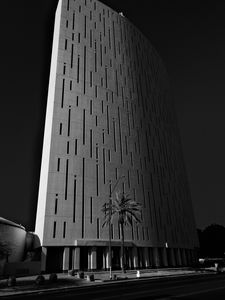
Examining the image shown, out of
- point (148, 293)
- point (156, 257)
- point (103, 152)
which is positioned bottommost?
point (148, 293)

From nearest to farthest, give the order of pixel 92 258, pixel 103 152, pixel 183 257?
pixel 92 258
pixel 103 152
pixel 183 257

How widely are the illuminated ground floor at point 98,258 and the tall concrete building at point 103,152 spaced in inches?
7.1

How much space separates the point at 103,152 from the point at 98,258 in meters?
22.5

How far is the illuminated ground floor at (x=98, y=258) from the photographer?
46625 mm

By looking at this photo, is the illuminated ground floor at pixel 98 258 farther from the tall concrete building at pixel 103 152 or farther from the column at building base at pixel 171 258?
the tall concrete building at pixel 103 152

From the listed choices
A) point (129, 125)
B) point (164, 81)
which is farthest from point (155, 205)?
point (164, 81)

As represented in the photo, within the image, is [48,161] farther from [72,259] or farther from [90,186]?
[72,259]

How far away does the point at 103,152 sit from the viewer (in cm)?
5859

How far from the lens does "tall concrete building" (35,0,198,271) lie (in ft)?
161

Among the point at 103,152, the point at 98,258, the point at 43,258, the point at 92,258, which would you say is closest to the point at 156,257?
the point at 98,258

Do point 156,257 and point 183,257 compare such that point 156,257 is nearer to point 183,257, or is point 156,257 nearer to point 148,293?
point 183,257

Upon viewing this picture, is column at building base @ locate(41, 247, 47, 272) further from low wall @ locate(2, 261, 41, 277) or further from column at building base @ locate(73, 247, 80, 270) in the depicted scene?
column at building base @ locate(73, 247, 80, 270)

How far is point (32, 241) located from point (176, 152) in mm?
55918

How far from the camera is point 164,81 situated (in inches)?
3873
